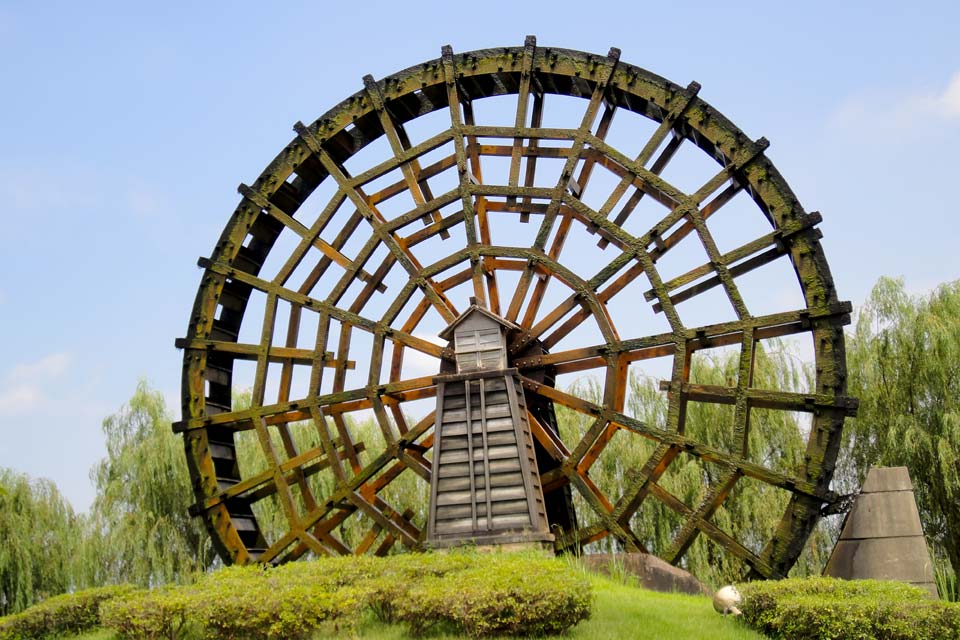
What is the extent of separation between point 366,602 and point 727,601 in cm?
325

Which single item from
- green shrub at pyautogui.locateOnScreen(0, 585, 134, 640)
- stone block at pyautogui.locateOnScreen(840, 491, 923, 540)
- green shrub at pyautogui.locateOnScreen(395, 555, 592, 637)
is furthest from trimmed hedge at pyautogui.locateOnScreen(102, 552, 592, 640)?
stone block at pyautogui.locateOnScreen(840, 491, 923, 540)

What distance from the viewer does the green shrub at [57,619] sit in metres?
10.4

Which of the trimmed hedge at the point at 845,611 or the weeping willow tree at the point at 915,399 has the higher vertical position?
the weeping willow tree at the point at 915,399

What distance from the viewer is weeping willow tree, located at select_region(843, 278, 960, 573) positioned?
1638cm

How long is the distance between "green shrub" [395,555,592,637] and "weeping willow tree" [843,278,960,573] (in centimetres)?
1006

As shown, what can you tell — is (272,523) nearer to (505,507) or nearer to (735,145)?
(505,507)

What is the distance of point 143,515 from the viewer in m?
18.5

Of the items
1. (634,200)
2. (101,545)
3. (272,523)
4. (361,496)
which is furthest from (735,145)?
(101,545)

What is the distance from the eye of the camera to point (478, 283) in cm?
1277

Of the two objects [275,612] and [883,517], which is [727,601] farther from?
[275,612]

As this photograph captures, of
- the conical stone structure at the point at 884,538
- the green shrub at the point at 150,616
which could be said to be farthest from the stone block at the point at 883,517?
the green shrub at the point at 150,616

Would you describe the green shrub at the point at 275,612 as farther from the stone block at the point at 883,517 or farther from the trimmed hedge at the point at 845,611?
the stone block at the point at 883,517

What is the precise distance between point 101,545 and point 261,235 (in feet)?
23.5

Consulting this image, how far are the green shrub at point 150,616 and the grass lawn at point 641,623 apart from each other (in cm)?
91
